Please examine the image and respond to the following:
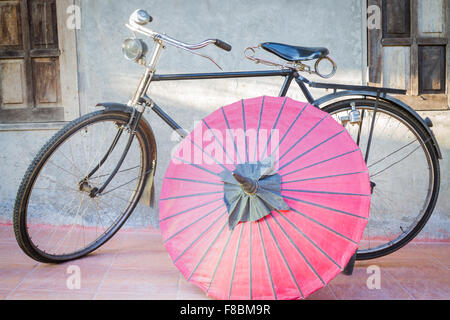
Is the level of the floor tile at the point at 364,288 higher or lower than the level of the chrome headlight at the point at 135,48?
lower

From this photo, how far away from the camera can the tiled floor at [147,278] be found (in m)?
2.09

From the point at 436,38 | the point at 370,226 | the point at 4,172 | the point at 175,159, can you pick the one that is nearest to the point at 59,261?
the point at 175,159

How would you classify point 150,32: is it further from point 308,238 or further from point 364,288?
point 364,288

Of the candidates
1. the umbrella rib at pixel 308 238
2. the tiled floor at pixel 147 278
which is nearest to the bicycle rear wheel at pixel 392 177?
the tiled floor at pixel 147 278

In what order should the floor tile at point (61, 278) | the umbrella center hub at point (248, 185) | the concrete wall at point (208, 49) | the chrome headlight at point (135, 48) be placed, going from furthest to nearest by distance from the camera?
the concrete wall at point (208, 49) < the chrome headlight at point (135, 48) < the floor tile at point (61, 278) < the umbrella center hub at point (248, 185)

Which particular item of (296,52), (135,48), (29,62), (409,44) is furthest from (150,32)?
(409,44)

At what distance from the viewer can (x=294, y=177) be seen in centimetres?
180

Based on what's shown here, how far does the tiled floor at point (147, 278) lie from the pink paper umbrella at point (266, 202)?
0.40 metres

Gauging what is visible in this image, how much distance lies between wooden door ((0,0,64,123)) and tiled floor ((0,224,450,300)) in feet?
3.62

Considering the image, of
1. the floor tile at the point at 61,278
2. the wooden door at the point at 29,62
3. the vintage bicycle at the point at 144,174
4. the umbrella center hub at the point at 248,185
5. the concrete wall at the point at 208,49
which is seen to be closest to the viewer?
the umbrella center hub at the point at 248,185

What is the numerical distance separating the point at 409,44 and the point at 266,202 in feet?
6.80

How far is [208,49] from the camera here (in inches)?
123

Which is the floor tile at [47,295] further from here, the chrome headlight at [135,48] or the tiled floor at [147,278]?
the chrome headlight at [135,48]
